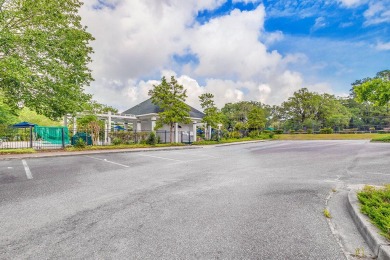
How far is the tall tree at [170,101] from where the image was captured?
21.1 meters

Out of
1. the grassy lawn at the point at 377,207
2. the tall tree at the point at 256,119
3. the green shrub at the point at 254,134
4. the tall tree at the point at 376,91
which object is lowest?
the grassy lawn at the point at 377,207

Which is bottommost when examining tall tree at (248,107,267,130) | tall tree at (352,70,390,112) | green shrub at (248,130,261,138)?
green shrub at (248,130,261,138)

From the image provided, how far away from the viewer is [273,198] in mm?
4312

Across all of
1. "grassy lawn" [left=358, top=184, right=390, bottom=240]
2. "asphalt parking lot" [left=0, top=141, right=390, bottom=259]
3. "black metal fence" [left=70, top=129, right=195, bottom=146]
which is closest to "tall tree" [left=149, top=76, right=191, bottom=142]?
"black metal fence" [left=70, top=129, right=195, bottom=146]

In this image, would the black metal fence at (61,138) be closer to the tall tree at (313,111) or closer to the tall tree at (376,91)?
the tall tree at (376,91)

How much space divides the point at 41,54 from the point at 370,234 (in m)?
17.0

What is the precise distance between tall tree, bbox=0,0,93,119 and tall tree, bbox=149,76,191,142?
7732 mm

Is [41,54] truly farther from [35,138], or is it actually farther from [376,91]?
[376,91]

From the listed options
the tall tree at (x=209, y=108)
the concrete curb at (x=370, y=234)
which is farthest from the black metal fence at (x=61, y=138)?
the concrete curb at (x=370, y=234)

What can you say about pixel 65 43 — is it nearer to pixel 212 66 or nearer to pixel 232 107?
pixel 212 66

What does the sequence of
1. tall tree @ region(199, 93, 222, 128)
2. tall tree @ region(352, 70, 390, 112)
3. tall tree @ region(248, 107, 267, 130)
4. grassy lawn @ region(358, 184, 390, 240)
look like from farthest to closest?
tall tree @ region(248, 107, 267, 130) → tall tree @ region(199, 93, 222, 128) → tall tree @ region(352, 70, 390, 112) → grassy lawn @ region(358, 184, 390, 240)

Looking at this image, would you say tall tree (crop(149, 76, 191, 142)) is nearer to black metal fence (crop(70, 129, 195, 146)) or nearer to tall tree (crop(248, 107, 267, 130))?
black metal fence (crop(70, 129, 195, 146))

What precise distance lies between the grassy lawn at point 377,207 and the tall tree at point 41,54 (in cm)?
1417

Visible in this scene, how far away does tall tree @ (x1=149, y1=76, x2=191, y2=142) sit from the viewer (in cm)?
2108
